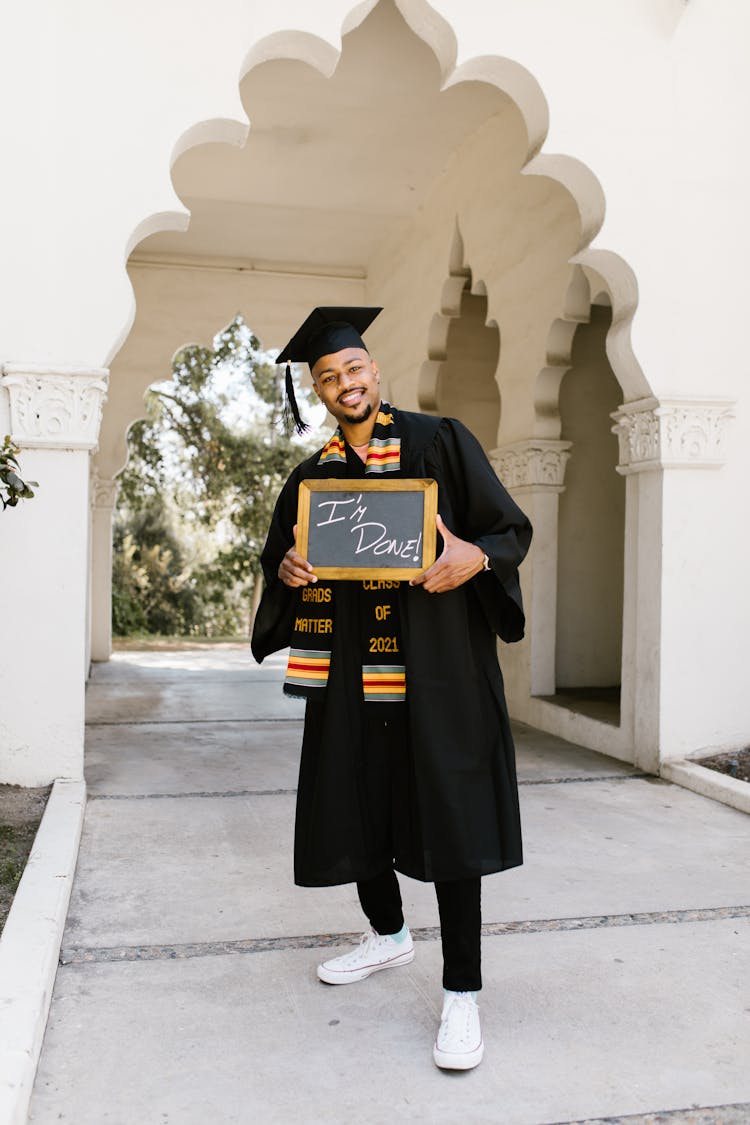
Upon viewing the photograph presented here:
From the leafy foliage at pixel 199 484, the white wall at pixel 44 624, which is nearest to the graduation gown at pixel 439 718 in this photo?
the white wall at pixel 44 624

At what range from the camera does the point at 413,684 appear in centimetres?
268

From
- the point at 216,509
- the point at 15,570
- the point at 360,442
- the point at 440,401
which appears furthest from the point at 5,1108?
the point at 216,509

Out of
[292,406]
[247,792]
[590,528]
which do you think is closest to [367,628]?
[292,406]

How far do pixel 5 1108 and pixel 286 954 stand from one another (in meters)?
1.25

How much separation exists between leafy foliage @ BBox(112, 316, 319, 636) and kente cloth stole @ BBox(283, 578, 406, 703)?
1293 centimetres

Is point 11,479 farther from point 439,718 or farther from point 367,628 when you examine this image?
point 439,718

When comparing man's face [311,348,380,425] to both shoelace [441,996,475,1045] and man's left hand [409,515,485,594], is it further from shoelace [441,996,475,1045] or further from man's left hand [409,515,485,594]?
shoelace [441,996,475,1045]

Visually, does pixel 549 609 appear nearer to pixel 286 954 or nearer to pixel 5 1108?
pixel 286 954

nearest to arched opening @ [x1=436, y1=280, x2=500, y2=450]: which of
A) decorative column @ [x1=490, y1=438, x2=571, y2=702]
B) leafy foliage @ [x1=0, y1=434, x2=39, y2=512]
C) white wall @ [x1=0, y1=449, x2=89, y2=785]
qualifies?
decorative column @ [x1=490, y1=438, x2=571, y2=702]

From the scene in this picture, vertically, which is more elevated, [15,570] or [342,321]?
[342,321]

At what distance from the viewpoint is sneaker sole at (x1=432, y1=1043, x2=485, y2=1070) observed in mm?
2545

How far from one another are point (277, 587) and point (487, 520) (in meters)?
0.61

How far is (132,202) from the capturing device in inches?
201

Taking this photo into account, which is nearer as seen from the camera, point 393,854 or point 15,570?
point 393,854
